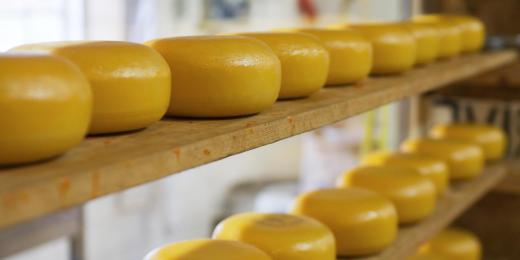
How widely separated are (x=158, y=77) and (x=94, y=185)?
252mm

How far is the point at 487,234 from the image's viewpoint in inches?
122

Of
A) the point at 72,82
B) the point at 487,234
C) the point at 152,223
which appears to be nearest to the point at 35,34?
the point at 152,223

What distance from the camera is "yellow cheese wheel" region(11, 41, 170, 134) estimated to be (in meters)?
0.94

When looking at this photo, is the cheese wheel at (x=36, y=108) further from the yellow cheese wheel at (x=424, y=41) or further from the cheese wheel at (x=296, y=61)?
the yellow cheese wheel at (x=424, y=41)

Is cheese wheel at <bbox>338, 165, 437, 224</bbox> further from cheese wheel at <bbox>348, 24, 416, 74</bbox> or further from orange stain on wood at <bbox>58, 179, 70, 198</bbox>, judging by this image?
orange stain on wood at <bbox>58, 179, 70, 198</bbox>

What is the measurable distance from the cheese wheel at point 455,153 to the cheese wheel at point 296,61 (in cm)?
129

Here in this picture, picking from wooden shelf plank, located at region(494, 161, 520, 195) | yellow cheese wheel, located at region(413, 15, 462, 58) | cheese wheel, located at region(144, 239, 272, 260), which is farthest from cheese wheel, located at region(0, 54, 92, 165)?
wooden shelf plank, located at region(494, 161, 520, 195)

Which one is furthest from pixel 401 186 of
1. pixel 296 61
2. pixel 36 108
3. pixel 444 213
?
pixel 36 108

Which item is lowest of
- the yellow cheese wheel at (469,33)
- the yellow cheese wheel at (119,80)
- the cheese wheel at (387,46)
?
the yellow cheese wheel at (469,33)

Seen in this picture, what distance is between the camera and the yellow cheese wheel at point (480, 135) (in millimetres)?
2844

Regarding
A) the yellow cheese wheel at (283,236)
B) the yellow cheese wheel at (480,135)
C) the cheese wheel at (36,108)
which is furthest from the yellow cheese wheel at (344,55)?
the yellow cheese wheel at (480,135)

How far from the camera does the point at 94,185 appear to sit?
0.76 m

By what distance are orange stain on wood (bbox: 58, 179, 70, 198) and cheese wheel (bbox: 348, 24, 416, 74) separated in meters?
1.09

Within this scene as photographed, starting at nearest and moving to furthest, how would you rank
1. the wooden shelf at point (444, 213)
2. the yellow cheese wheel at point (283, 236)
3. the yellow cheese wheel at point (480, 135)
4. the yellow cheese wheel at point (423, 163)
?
the yellow cheese wheel at point (283, 236) → the wooden shelf at point (444, 213) → the yellow cheese wheel at point (423, 163) → the yellow cheese wheel at point (480, 135)
